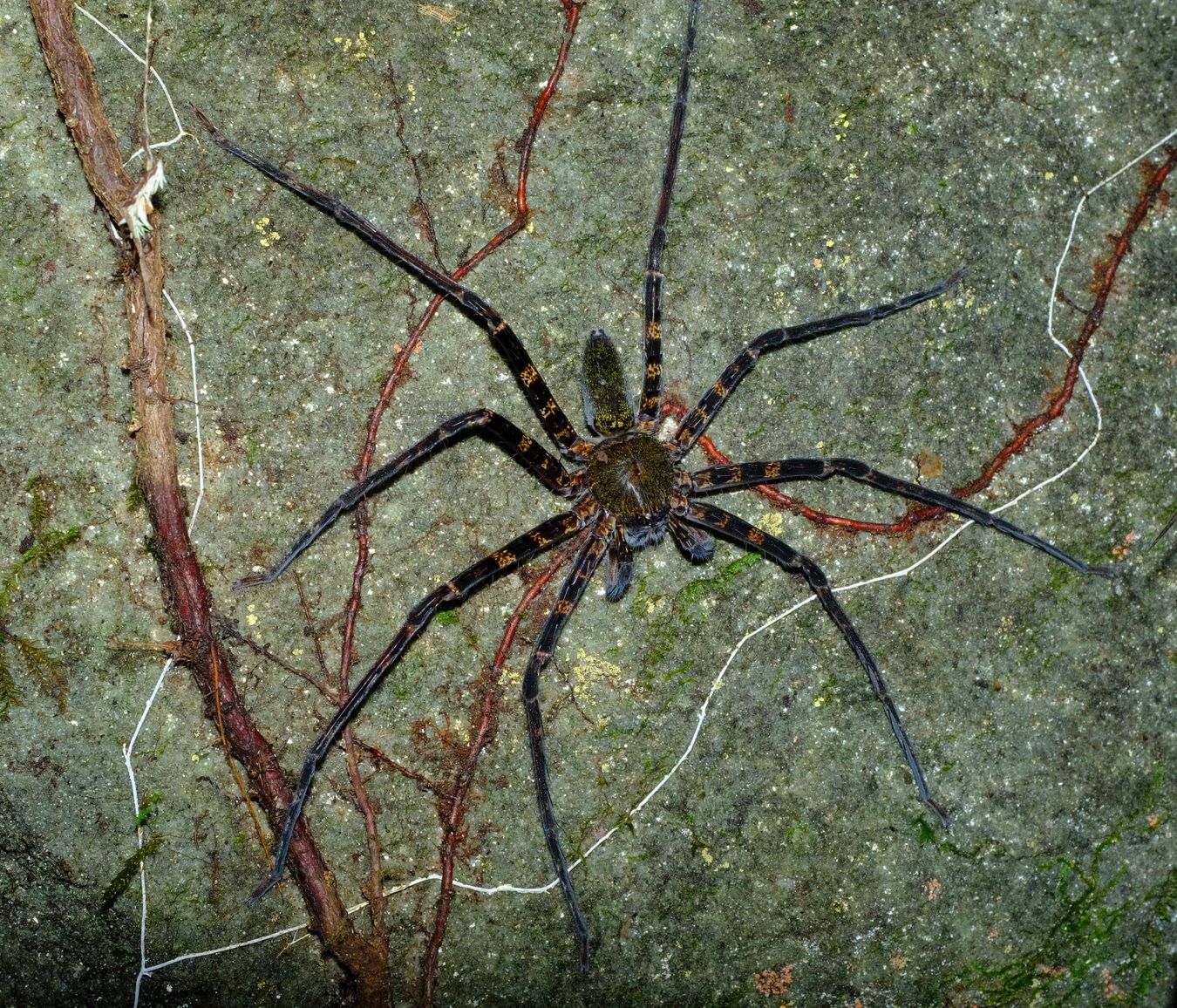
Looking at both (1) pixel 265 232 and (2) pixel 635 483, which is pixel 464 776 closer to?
(2) pixel 635 483

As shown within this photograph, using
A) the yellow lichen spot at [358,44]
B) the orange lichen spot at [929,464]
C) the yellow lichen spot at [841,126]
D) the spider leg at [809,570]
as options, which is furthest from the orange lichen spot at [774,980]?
the yellow lichen spot at [358,44]

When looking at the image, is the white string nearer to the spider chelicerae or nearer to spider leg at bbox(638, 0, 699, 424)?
the spider chelicerae

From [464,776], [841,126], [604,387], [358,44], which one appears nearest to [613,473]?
[604,387]

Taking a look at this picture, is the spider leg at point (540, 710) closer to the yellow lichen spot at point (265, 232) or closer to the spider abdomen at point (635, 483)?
the spider abdomen at point (635, 483)

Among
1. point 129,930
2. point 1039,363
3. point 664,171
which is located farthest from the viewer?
point 1039,363

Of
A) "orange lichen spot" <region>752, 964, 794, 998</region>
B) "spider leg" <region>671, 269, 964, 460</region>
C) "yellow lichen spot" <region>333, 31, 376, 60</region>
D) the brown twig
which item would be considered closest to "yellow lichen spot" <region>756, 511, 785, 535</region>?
"spider leg" <region>671, 269, 964, 460</region>

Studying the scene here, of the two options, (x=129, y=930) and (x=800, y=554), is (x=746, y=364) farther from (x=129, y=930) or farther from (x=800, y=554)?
(x=129, y=930)

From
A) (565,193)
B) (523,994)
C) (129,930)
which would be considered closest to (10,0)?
(565,193)
